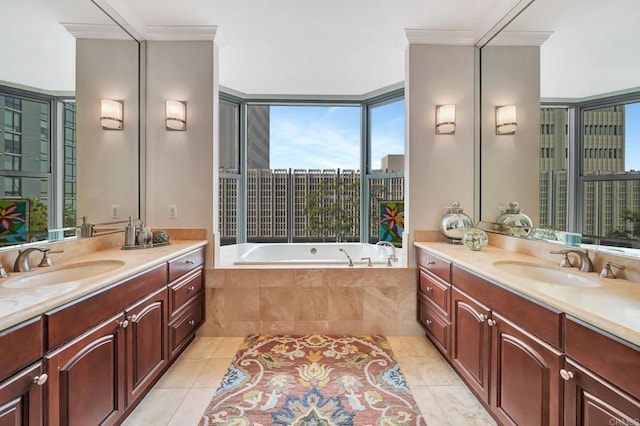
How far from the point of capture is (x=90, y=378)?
1219 millimetres

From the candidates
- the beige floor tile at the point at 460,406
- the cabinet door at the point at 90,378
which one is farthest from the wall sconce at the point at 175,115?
the beige floor tile at the point at 460,406

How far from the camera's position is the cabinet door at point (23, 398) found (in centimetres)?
88

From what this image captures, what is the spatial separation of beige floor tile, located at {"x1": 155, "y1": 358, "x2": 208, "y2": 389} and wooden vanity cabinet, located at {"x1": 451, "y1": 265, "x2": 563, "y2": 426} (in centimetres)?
175

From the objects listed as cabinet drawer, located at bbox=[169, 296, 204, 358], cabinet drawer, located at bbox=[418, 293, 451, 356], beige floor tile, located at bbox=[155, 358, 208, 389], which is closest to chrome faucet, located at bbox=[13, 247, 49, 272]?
cabinet drawer, located at bbox=[169, 296, 204, 358]

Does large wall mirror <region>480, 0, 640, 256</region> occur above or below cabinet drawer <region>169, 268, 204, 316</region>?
above

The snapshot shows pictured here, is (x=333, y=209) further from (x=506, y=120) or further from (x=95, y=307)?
(x=95, y=307)

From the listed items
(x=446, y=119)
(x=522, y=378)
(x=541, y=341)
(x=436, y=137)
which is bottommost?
(x=522, y=378)

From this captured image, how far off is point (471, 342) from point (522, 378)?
43 centimetres

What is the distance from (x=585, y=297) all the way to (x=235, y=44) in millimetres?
2912

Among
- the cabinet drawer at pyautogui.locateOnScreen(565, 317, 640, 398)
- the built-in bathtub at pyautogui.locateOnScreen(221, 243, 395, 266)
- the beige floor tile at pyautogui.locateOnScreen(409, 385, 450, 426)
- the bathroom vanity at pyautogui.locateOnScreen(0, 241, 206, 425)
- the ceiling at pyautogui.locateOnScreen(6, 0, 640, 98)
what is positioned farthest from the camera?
the built-in bathtub at pyautogui.locateOnScreen(221, 243, 395, 266)

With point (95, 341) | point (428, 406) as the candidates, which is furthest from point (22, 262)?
point (428, 406)

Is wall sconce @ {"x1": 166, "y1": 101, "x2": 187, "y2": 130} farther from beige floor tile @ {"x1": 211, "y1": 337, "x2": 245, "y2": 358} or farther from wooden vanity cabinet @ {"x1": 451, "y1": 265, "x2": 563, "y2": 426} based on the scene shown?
wooden vanity cabinet @ {"x1": 451, "y1": 265, "x2": 563, "y2": 426}

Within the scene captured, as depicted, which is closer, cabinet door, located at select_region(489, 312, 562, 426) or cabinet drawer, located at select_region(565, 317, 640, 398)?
cabinet drawer, located at select_region(565, 317, 640, 398)

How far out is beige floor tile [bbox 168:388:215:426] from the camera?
158cm
